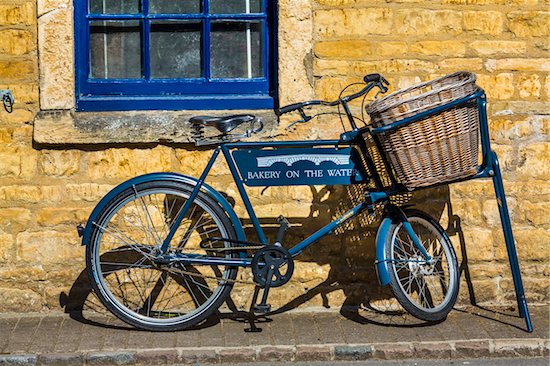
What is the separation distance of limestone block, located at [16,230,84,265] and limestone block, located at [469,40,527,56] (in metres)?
2.94

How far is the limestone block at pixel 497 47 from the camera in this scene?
23.8 ft

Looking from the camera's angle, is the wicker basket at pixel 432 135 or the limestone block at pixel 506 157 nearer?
the wicker basket at pixel 432 135

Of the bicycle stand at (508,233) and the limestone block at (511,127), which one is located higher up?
the limestone block at (511,127)

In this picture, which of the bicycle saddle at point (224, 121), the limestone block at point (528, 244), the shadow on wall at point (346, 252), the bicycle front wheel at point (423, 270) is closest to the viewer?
the bicycle saddle at point (224, 121)

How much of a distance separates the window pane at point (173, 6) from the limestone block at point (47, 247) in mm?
1602

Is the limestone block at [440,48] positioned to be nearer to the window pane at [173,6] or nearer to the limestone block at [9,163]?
the window pane at [173,6]

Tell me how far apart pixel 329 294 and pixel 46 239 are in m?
1.92

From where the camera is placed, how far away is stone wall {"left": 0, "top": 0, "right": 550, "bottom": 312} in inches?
281

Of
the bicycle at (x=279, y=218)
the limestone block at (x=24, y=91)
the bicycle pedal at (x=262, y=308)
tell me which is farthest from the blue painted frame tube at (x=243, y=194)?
the limestone block at (x=24, y=91)

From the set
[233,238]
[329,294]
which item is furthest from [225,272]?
[329,294]

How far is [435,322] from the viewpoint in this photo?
6992mm

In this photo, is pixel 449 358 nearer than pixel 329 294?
Yes

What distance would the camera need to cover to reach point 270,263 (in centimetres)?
673

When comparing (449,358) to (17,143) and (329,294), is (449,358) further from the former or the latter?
(17,143)
